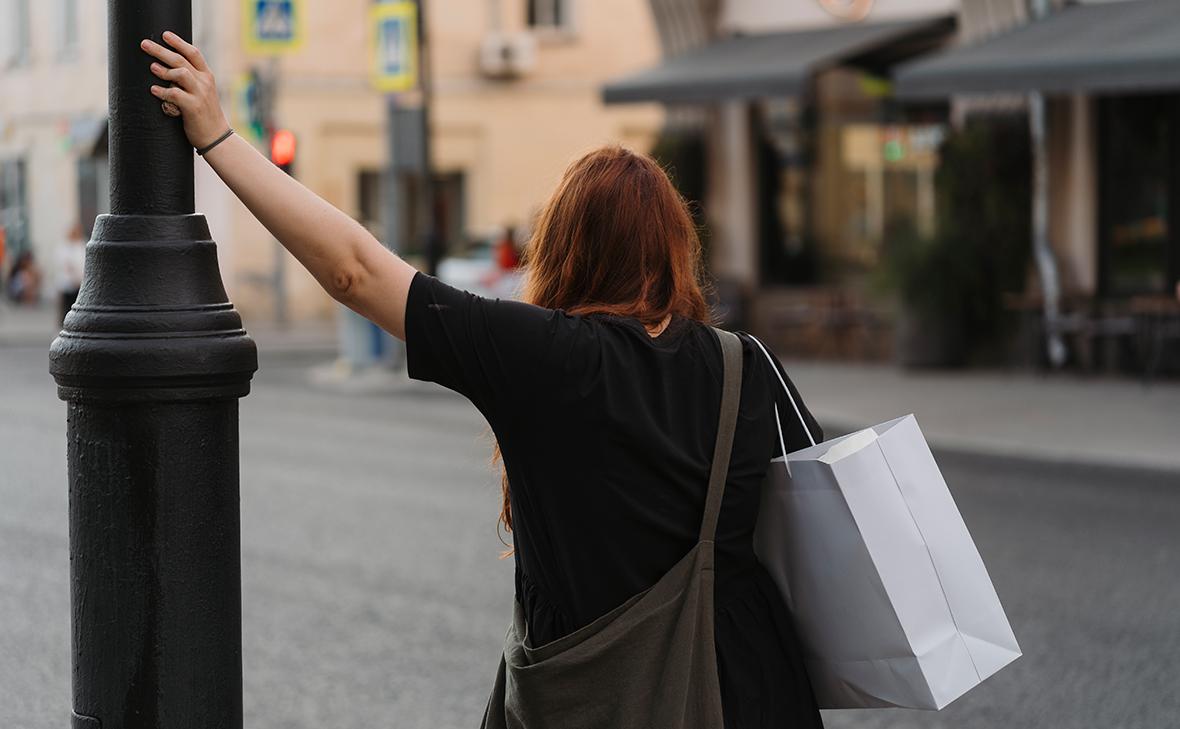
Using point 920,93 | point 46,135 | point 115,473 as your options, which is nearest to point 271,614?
point 115,473

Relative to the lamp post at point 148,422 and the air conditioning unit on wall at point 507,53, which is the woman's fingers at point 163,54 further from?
the air conditioning unit on wall at point 507,53

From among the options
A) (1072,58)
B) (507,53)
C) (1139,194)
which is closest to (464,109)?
(507,53)

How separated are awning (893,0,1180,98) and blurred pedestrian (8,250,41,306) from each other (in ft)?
73.2

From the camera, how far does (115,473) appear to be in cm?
274

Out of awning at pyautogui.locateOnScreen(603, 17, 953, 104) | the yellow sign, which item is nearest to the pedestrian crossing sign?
the yellow sign

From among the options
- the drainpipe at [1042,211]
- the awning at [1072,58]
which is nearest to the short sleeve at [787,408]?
the awning at [1072,58]

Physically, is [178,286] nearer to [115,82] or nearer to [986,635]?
[115,82]

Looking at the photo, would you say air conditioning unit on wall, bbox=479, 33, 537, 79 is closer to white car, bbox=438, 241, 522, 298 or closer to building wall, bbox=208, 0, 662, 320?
building wall, bbox=208, 0, 662, 320

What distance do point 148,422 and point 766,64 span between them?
16.5 metres

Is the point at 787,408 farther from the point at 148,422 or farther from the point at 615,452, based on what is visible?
the point at 148,422

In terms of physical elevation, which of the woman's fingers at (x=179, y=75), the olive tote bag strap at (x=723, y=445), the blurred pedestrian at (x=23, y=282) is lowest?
the blurred pedestrian at (x=23, y=282)

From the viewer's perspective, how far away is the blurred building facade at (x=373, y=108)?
29.9m

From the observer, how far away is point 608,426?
8.32 ft

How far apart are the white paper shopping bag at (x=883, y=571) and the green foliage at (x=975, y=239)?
15006 millimetres
